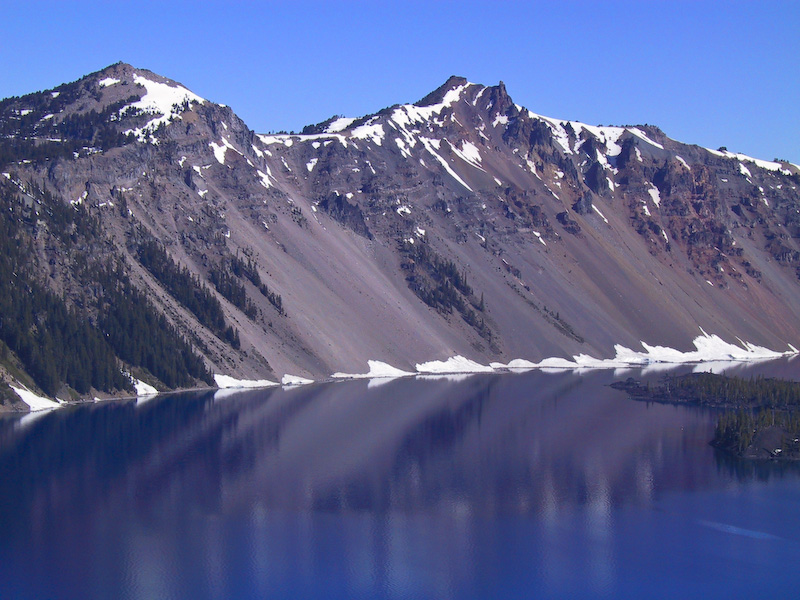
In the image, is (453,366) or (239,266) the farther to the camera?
(453,366)

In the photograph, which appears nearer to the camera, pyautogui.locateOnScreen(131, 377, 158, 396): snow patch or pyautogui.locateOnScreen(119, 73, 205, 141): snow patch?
pyautogui.locateOnScreen(131, 377, 158, 396): snow patch

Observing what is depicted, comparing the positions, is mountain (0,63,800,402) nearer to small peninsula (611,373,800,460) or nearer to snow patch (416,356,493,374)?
snow patch (416,356,493,374)

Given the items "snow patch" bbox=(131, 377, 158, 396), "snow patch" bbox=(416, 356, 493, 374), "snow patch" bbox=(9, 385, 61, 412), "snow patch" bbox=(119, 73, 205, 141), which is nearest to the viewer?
"snow patch" bbox=(9, 385, 61, 412)

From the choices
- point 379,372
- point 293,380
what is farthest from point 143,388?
point 379,372

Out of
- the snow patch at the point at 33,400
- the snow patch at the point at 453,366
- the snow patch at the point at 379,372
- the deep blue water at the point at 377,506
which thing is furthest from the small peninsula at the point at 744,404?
the snow patch at the point at 33,400

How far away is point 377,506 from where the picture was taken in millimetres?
66438

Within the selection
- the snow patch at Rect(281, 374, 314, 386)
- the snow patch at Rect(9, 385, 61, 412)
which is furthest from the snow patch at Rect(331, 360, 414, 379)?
the snow patch at Rect(9, 385, 61, 412)

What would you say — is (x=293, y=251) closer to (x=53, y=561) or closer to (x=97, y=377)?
(x=97, y=377)

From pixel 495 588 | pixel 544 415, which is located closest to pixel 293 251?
pixel 544 415

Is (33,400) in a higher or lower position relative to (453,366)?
lower

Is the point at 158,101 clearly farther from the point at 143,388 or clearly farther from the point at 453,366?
the point at 143,388

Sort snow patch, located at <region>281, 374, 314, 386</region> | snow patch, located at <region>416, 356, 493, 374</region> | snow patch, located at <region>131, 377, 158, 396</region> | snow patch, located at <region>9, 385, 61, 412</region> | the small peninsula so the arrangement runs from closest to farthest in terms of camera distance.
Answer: the small peninsula < snow patch, located at <region>9, 385, 61, 412</region> < snow patch, located at <region>131, 377, 158, 396</region> < snow patch, located at <region>281, 374, 314, 386</region> < snow patch, located at <region>416, 356, 493, 374</region>

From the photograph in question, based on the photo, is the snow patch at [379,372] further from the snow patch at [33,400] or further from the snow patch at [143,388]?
the snow patch at [33,400]

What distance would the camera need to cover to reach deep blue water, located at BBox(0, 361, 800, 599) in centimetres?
5262
